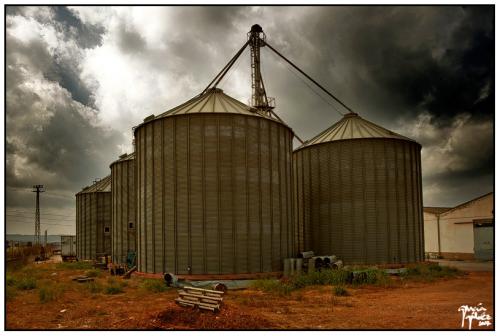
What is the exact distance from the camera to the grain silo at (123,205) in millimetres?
36781

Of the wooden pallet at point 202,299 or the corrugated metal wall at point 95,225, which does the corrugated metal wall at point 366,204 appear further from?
the corrugated metal wall at point 95,225

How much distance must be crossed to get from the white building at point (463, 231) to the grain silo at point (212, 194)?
27478 millimetres

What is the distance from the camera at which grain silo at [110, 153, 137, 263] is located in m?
36.8

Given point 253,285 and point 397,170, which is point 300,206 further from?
point 253,285

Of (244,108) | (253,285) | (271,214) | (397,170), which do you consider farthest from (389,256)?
(244,108)

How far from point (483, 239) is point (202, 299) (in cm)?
3814

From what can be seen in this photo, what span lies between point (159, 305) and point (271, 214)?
9578 millimetres

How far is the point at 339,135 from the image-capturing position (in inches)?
1341

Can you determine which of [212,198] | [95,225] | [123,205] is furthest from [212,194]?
[95,225]

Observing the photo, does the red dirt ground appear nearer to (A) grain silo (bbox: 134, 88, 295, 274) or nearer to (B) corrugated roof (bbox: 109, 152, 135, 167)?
(A) grain silo (bbox: 134, 88, 295, 274)

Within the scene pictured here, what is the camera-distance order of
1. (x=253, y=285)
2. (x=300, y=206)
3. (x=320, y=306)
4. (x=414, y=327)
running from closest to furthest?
(x=414, y=327)
(x=320, y=306)
(x=253, y=285)
(x=300, y=206)

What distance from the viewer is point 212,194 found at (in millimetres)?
24250

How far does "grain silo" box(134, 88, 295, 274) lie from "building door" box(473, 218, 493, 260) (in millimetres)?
27370

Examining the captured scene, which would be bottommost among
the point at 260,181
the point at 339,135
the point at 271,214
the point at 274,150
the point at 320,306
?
the point at 320,306
